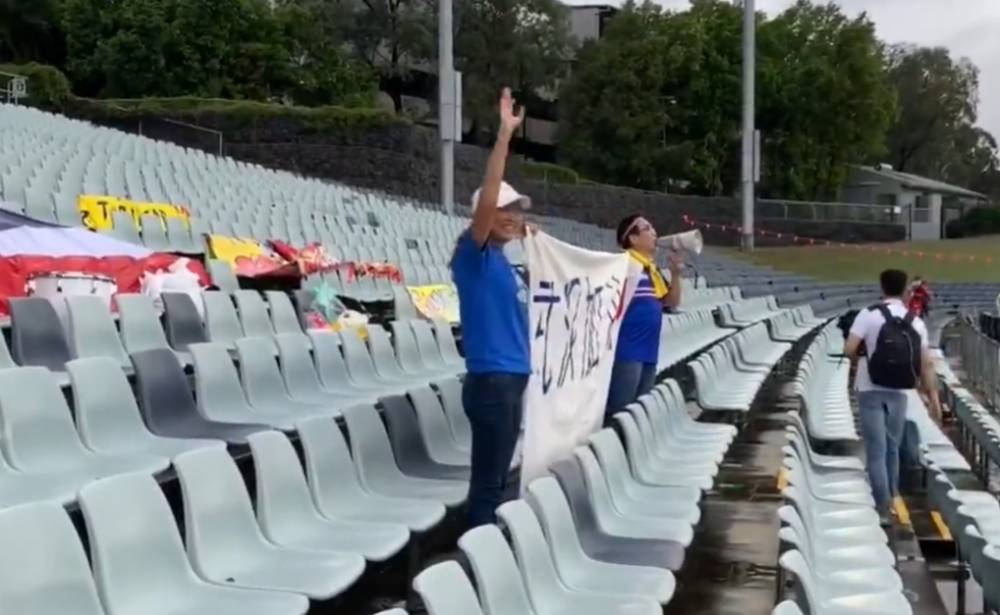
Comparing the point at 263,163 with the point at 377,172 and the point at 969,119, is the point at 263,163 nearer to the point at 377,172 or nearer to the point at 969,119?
the point at 377,172

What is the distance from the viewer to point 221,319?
6.32 meters

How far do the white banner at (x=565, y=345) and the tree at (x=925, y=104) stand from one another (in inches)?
2294

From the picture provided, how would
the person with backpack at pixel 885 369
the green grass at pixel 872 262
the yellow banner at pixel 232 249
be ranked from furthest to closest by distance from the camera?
the green grass at pixel 872 262
the yellow banner at pixel 232 249
the person with backpack at pixel 885 369

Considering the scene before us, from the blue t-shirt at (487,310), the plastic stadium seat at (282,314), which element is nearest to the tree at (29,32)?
the plastic stadium seat at (282,314)

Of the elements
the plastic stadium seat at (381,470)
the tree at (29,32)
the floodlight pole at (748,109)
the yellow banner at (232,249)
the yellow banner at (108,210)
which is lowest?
the plastic stadium seat at (381,470)

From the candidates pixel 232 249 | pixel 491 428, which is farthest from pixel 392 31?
pixel 491 428

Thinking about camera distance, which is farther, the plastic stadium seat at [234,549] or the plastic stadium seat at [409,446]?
the plastic stadium seat at [409,446]

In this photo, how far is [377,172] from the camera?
25.5 m

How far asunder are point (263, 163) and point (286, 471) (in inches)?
856

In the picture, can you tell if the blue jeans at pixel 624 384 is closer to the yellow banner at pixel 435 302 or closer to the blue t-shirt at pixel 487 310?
the blue t-shirt at pixel 487 310

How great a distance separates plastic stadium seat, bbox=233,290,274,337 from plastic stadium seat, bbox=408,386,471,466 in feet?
5.01

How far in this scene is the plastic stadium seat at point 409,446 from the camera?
194 inches

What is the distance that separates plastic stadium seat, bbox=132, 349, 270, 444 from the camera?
4703 mm

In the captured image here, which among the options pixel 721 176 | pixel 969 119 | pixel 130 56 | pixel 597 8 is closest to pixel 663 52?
pixel 721 176
